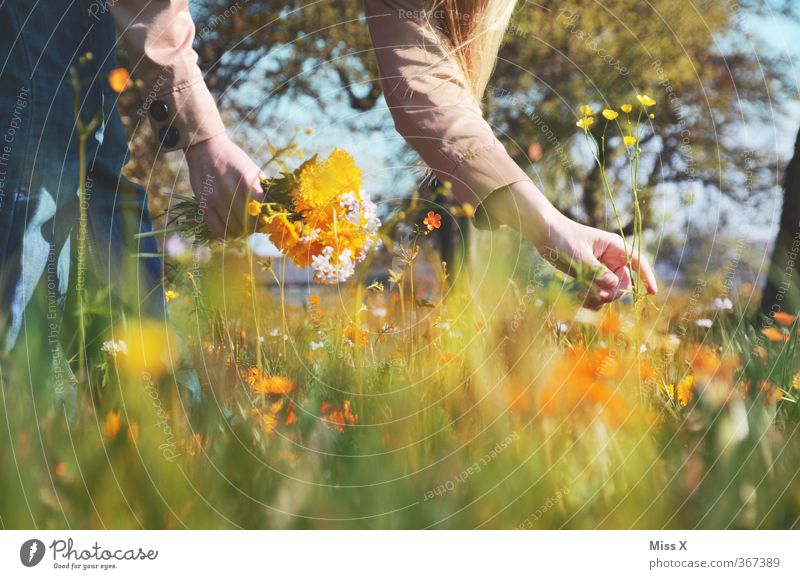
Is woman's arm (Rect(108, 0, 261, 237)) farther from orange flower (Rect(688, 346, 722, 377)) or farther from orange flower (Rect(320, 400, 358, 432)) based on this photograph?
orange flower (Rect(688, 346, 722, 377))

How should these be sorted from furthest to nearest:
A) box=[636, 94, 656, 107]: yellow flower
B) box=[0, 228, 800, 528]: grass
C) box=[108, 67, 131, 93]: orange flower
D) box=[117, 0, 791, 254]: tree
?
box=[117, 0, 791, 254]: tree < box=[636, 94, 656, 107]: yellow flower < box=[108, 67, 131, 93]: orange flower < box=[0, 228, 800, 528]: grass

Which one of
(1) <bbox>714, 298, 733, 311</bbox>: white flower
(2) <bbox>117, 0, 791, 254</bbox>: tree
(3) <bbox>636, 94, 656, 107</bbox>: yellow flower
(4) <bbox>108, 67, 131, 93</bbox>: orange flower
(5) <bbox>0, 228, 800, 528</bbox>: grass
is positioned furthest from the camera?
(2) <bbox>117, 0, 791, 254</bbox>: tree

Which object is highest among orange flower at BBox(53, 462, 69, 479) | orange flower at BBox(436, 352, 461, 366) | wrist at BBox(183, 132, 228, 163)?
wrist at BBox(183, 132, 228, 163)

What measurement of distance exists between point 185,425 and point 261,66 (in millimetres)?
836

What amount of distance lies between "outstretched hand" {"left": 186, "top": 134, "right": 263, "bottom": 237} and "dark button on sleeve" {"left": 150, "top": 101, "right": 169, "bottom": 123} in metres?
0.06

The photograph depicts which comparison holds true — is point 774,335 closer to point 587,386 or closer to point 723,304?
point 723,304

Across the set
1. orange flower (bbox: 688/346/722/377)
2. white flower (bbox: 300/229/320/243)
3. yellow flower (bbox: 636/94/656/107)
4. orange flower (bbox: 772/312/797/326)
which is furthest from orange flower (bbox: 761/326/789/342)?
white flower (bbox: 300/229/320/243)

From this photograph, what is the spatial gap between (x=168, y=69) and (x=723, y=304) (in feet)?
3.51

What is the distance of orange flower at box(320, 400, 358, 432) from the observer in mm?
1103

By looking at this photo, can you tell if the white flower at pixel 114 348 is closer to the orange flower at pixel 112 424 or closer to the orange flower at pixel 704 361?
the orange flower at pixel 112 424

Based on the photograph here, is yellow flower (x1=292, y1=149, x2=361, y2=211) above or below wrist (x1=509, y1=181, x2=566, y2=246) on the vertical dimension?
above

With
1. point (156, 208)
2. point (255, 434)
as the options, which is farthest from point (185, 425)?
point (156, 208)

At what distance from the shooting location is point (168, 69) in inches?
41.4
